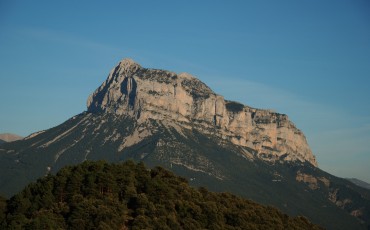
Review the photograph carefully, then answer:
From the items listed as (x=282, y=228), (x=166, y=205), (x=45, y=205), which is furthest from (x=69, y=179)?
(x=282, y=228)

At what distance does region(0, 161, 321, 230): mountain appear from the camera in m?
113

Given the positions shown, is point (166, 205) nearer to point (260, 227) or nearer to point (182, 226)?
point (182, 226)

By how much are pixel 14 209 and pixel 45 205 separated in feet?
18.2

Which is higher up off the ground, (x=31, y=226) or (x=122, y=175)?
(x=122, y=175)

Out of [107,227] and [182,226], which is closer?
[107,227]

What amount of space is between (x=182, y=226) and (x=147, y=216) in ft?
21.0

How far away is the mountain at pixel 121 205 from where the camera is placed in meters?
113

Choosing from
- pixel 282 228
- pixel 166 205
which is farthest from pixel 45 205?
pixel 282 228

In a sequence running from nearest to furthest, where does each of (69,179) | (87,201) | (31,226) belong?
(31,226) < (87,201) < (69,179)

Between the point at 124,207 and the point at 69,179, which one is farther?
the point at 69,179

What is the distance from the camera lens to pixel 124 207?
120625 millimetres

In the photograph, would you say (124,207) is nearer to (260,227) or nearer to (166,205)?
(166,205)

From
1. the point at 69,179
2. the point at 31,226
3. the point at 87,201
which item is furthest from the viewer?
the point at 69,179

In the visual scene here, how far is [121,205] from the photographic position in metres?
120
